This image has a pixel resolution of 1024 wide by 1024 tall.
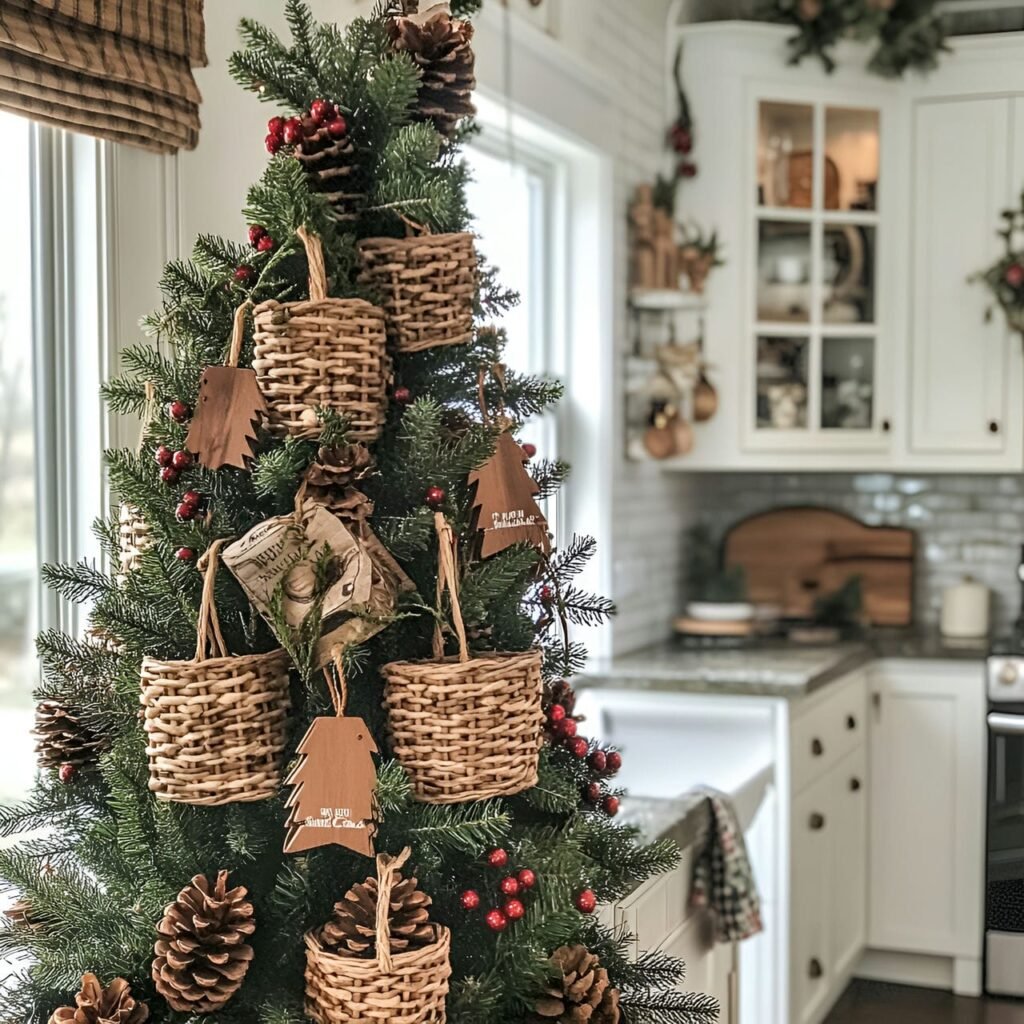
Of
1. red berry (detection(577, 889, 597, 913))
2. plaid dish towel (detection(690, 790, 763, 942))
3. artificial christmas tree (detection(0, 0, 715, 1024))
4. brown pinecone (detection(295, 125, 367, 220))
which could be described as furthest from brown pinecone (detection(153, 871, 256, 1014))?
plaid dish towel (detection(690, 790, 763, 942))

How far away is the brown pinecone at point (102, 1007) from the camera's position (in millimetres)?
1207

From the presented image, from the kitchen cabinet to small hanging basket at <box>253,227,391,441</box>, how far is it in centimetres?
292

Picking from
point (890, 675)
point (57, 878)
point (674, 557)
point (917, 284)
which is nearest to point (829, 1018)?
point (890, 675)

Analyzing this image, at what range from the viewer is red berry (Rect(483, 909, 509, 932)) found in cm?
128

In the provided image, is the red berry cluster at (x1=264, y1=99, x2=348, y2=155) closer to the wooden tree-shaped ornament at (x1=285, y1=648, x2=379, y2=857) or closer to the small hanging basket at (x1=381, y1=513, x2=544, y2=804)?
the small hanging basket at (x1=381, y1=513, x2=544, y2=804)

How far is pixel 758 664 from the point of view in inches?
139

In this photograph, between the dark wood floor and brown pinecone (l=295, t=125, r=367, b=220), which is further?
the dark wood floor

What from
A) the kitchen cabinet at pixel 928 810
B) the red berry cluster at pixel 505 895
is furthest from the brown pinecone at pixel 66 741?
the kitchen cabinet at pixel 928 810

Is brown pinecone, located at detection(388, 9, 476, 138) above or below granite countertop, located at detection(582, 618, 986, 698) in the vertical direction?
above

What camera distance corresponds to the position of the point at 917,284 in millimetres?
Result: 4105

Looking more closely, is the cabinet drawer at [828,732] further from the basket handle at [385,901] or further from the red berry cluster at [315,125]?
the red berry cluster at [315,125]

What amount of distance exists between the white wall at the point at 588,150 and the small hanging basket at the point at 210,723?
0.71m

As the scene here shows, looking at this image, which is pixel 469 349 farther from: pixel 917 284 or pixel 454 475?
pixel 917 284

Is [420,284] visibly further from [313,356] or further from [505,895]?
[505,895]
